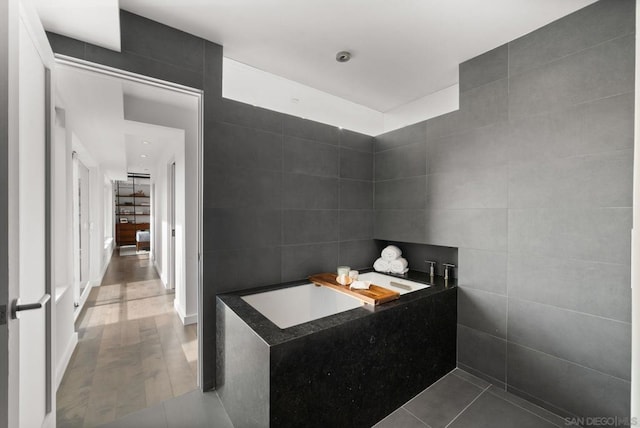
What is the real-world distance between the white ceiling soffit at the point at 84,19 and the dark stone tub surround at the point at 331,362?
5.64 feet

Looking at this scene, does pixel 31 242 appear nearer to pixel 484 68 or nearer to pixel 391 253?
pixel 391 253

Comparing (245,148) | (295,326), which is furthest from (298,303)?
(245,148)

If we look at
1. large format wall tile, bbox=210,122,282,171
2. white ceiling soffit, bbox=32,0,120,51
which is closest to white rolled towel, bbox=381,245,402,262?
large format wall tile, bbox=210,122,282,171

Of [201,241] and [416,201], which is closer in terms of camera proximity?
[201,241]

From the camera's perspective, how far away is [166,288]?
14.3 ft

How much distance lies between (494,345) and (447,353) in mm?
339

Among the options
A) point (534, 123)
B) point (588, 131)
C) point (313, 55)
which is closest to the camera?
point (588, 131)

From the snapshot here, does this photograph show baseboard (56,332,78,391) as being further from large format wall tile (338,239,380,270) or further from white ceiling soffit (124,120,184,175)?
large format wall tile (338,239,380,270)

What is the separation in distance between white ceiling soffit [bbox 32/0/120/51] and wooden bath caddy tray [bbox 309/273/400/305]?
6.89 feet

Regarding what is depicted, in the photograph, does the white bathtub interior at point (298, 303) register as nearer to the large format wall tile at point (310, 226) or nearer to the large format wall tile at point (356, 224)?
the large format wall tile at point (310, 226)

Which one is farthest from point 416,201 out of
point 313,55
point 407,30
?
point 313,55

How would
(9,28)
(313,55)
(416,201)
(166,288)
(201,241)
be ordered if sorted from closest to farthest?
1. (9,28)
2. (201,241)
3. (313,55)
4. (416,201)
5. (166,288)

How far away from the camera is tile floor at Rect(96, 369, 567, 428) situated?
1598 millimetres

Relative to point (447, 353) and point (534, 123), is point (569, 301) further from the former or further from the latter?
point (534, 123)
